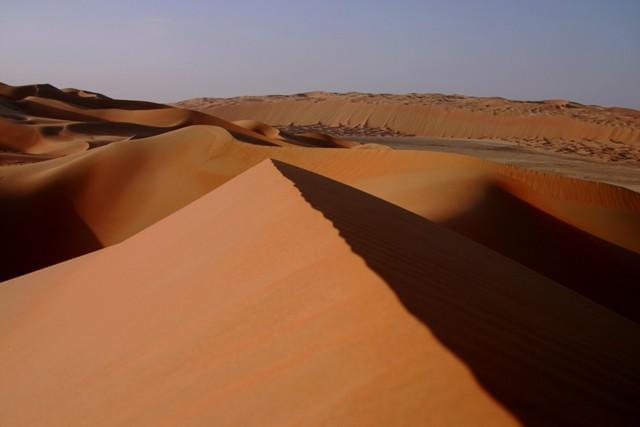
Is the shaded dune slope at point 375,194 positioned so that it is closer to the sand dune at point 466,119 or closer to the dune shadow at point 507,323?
the dune shadow at point 507,323

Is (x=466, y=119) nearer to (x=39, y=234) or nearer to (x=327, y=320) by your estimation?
(x=39, y=234)

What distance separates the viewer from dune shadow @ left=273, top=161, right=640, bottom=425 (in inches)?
72.9

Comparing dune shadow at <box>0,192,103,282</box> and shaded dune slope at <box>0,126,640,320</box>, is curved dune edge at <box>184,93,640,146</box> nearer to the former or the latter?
shaded dune slope at <box>0,126,640,320</box>

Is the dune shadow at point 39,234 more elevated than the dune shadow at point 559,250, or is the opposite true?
the dune shadow at point 39,234

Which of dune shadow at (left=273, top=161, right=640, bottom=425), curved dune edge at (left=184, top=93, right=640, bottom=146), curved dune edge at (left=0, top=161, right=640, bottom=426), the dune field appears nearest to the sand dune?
curved dune edge at (left=184, top=93, right=640, bottom=146)

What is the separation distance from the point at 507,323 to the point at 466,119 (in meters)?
46.7

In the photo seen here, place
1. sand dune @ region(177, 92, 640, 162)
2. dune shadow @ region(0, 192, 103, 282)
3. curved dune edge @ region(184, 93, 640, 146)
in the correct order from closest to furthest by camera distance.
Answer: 1. dune shadow @ region(0, 192, 103, 282)
2. sand dune @ region(177, 92, 640, 162)
3. curved dune edge @ region(184, 93, 640, 146)

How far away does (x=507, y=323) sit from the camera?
2580 mm

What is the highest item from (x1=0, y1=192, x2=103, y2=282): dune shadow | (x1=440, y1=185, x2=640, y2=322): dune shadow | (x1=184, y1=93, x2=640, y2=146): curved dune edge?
(x1=184, y1=93, x2=640, y2=146): curved dune edge

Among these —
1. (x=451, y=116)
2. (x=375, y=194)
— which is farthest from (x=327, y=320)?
(x=451, y=116)

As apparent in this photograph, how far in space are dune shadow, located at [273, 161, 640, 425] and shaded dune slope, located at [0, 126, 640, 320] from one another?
11.4ft

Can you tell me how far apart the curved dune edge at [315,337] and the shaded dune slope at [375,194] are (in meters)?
3.62

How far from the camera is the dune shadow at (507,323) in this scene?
1.85m

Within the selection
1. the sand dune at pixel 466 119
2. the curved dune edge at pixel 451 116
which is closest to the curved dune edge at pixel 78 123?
the sand dune at pixel 466 119
